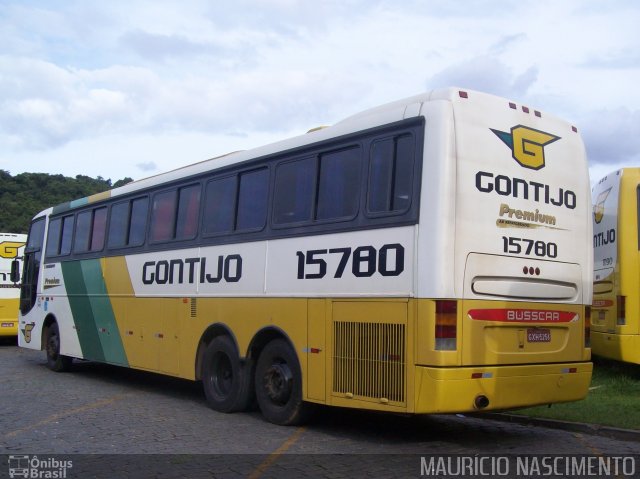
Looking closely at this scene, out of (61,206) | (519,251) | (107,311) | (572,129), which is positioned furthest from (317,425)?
(61,206)

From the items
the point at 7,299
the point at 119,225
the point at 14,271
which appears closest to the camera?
the point at 119,225

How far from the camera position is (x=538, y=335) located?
8.16m

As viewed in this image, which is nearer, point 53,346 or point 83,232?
point 83,232

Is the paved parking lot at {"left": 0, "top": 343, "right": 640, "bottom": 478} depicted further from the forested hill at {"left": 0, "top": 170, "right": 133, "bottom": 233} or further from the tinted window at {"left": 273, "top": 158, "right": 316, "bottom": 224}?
the forested hill at {"left": 0, "top": 170, "right": 133, "bottom": 233}

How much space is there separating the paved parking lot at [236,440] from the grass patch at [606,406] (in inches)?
13.5

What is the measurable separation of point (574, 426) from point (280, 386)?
136 inches

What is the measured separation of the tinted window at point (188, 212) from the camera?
11.4 metres

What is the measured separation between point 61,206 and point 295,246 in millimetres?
8638

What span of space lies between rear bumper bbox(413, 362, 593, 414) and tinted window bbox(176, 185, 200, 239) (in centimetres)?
509

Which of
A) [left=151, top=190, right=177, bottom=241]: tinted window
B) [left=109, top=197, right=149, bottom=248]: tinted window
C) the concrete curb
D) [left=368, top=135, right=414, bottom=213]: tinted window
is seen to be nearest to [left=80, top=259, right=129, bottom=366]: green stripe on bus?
[left=109, top=197, right=149, bottom=248]: tinted window

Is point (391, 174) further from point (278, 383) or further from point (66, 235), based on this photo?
point (66, 235)

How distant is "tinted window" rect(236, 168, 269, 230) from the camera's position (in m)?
9.93

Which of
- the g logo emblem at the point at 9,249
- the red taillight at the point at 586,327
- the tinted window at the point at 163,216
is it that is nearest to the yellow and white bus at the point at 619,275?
the red taillight at the point at 586,327

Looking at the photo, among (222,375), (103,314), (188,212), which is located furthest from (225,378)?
(103,314)
